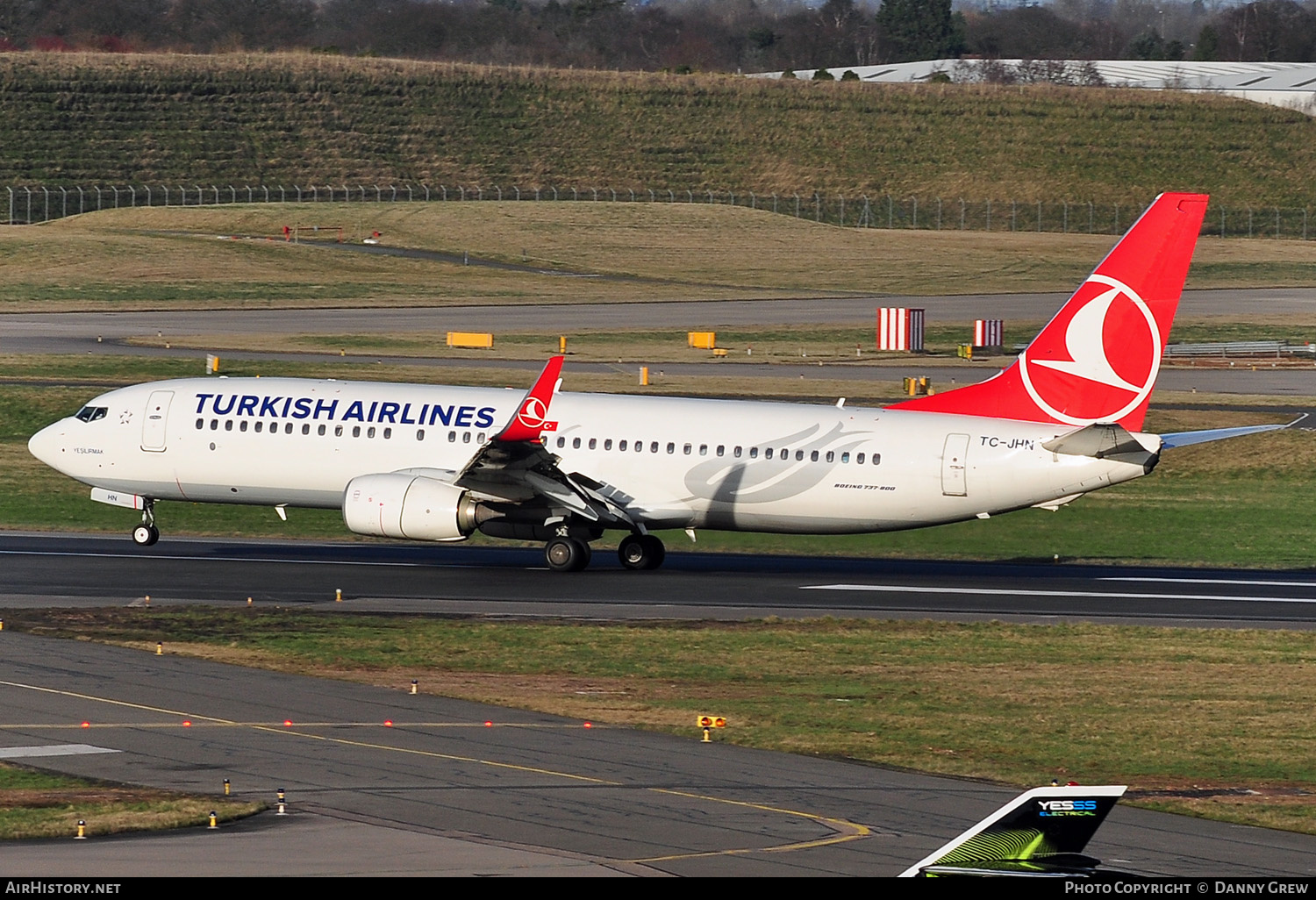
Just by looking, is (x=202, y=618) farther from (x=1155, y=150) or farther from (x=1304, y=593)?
(x=1155, y=150)

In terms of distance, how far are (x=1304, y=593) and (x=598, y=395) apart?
1522cm

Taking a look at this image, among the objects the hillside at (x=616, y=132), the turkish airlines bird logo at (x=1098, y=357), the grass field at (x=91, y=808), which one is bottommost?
→ the grass field at (x=91, y=808)

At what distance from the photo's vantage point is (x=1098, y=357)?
1441 inches

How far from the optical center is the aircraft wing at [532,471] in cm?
3494

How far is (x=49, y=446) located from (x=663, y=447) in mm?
14622

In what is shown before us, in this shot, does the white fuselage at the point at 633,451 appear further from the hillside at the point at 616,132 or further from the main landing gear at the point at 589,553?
the hillside at the point at 616,132

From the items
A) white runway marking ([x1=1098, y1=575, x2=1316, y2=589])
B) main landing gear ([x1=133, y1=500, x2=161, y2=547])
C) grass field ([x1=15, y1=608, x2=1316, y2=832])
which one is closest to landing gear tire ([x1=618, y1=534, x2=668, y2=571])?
grass field ([x1=15, y1=608, x2=1316, y2=832])

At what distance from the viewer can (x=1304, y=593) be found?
1436 inches

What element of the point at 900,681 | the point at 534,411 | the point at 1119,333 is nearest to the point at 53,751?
the point at 900,681

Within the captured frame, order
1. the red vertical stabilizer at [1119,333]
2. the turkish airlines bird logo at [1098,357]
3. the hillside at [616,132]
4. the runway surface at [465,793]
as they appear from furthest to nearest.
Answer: the hillside at [616,132] < the turkish airlines bird logo at [1098,357] < the red vertical stabilizer at [1119,333] < the runway surface at [465,793]

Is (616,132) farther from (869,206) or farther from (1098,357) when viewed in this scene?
(1098,357)

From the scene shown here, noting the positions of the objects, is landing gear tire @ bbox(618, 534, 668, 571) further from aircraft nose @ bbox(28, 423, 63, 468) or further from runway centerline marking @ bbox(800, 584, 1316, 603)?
aircraft nose @ bbox(28, 423, 63, 468)

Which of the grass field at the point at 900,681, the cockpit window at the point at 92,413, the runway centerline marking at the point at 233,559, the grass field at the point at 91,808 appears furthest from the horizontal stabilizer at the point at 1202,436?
the cockpit window at the point at 92,413

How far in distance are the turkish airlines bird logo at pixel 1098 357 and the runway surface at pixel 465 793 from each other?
16.8m
